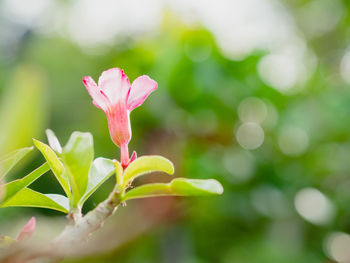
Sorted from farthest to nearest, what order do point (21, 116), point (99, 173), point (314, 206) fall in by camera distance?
1. point (314, 206)
2. point (99, 173)
3. point (21, 116)

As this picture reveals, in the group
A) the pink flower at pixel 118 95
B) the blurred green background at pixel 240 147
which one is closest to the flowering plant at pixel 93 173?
the pink flower at pixel 118 95

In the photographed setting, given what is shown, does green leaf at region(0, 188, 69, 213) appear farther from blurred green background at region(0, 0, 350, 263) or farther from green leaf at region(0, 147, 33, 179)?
blurred green background at region(0, 0, 350, 263)

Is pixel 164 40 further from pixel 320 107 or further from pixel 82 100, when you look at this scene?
pixel 82 100

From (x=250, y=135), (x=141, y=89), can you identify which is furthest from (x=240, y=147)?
(x=141, y=89)

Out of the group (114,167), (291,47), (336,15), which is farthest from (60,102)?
(114,167)

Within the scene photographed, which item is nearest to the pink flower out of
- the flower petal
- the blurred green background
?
the flower petal

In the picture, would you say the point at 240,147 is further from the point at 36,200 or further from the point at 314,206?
the point at 36,200
